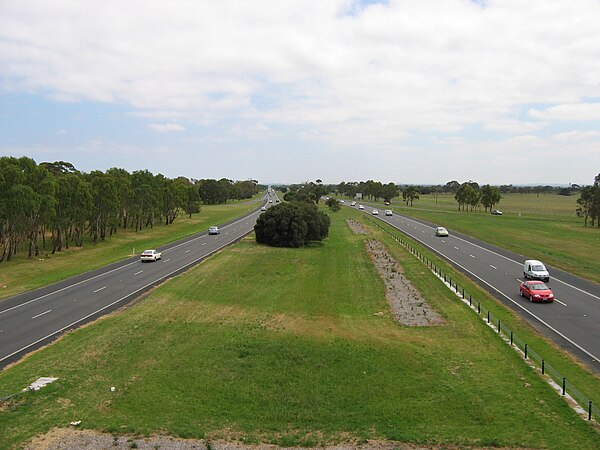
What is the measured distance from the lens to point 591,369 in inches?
754

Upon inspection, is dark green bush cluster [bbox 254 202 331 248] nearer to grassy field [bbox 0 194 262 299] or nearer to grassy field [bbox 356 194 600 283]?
grassy field [bbox 0 194 262 299]

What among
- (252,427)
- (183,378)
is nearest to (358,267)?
(183,378)

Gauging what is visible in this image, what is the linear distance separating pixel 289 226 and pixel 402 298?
29980 millimetres

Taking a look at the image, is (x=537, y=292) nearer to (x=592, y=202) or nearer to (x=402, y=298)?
(x=402, y=298)

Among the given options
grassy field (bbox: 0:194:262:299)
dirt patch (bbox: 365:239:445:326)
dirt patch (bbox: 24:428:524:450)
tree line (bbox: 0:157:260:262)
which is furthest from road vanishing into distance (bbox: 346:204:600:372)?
tree line (bbox: 0:157:260:262)

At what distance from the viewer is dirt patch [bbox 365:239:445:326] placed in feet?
89.7

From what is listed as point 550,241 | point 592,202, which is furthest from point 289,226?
point 592,202

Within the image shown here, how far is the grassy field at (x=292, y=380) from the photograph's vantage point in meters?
14.7

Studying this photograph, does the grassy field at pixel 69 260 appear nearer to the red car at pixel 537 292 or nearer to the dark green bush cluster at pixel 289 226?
the dark green bush cluster at pixel 289 226

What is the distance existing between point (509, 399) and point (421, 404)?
3180 millimetres

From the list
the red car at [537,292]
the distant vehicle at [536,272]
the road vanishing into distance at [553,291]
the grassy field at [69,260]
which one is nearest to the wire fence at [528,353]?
the road vanishing into distance at [553,291]

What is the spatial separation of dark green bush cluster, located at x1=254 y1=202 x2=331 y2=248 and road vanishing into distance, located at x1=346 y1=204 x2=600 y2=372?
50.0 ft

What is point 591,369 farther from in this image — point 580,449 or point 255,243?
point 255,243

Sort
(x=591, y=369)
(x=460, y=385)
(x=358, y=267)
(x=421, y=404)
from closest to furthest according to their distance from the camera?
(x=421, y=404) < (x=460, y=385) < (x=591, y=369) < (x=358, y=267)
